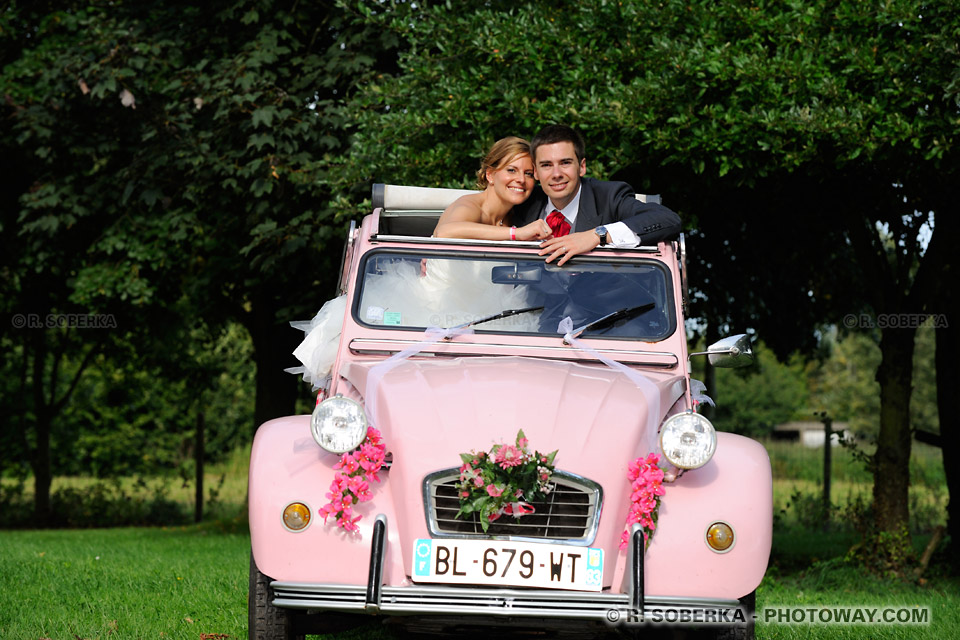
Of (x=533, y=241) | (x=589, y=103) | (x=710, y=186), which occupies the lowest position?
(x=533, y=241)

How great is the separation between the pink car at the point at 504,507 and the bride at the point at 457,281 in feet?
2.31

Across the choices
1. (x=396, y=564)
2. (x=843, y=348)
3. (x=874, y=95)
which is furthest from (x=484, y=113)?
(x=843, y=348)

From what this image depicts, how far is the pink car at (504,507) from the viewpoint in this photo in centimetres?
404

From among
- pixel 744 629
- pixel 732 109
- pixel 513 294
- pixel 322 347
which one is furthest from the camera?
pixel 732 109

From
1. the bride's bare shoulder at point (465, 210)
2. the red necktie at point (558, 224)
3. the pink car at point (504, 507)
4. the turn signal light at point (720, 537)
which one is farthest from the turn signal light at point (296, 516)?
the red necktie at point (558, 224)

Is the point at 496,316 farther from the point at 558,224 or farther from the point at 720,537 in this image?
the point at 720,537

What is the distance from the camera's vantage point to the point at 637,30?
822cm

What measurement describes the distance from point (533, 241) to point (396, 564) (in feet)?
6.79

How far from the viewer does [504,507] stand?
409cm

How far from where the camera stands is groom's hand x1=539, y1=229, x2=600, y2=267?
546cm

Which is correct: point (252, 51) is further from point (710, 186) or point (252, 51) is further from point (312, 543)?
point (312, 543)

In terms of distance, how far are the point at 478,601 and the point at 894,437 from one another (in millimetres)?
7101
